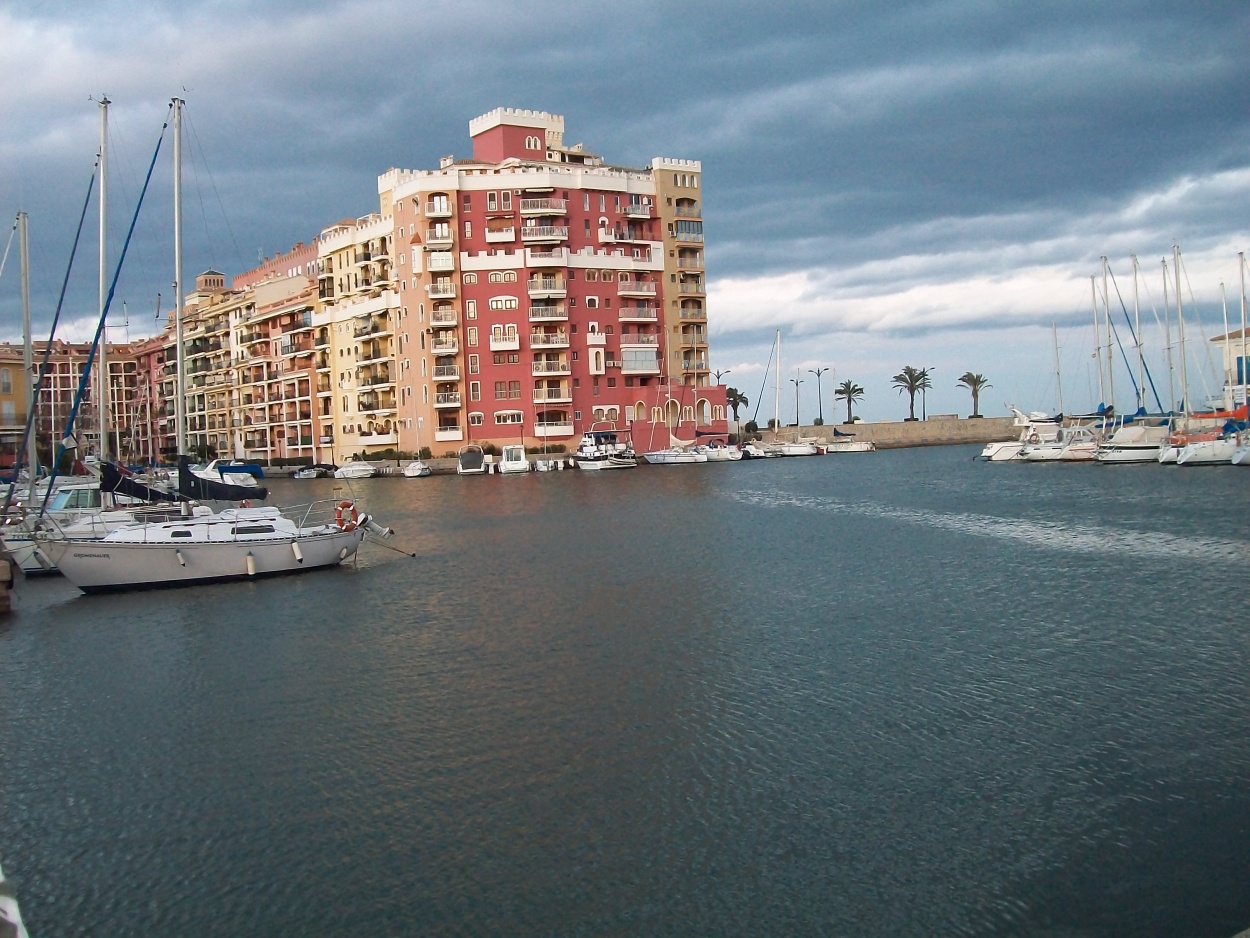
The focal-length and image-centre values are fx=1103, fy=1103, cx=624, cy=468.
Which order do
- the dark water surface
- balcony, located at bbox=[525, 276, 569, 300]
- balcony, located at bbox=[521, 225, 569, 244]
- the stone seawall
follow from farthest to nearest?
the stone seawall → balcony, located at bbox=[525, 276, 569, 300] → balcony, located at bbox=[521, 225, 569, 244] → the dark water surface

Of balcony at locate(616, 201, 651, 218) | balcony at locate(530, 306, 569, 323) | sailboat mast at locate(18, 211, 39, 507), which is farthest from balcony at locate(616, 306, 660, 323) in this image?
sailboat mast at locate(18, 211, 39, 507)

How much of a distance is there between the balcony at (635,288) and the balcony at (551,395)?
10.6m

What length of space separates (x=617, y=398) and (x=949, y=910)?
88.1m

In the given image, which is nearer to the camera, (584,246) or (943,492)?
(943,492)

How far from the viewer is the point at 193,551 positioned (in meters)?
28.3

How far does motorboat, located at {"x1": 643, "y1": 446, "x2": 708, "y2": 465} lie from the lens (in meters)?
94.5

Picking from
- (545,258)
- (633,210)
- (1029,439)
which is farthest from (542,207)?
(1029,439)

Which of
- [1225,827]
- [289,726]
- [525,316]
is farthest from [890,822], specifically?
[525,316]

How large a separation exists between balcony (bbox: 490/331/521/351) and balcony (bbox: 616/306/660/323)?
9.94 meters

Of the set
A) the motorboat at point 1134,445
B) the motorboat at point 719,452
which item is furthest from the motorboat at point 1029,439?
the motorboat at point 719,452

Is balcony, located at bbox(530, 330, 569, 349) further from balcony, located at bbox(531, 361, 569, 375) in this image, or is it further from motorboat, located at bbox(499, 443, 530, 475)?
motorboat, located at bbox(499, 443, 530, 475)

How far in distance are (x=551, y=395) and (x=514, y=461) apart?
301 inches

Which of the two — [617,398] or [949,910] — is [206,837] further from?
[617,398]

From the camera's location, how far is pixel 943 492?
55.8 metres
